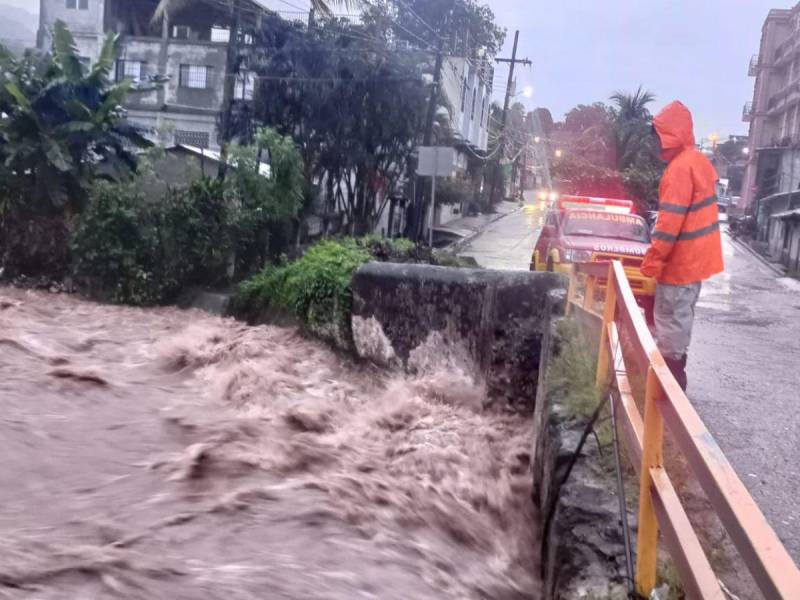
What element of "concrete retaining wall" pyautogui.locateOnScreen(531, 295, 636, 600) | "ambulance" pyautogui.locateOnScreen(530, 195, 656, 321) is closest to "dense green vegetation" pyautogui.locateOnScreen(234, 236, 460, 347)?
"ambulance" pyautogui.locateOnScreen(530, 195, 656, 321)

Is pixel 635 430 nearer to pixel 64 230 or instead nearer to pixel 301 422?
pixel 301 422

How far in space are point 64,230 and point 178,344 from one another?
18.3ft

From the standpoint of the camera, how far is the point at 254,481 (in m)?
5.42

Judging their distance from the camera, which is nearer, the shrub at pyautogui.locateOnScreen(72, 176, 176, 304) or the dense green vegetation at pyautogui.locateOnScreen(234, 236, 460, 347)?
the dense green vegetation at pyautogui.locateOnScreen(234, 236, 460, 347)

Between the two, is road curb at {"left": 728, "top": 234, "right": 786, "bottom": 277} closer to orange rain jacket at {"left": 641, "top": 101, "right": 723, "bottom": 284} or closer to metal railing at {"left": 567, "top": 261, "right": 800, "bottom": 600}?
orange rain jacket at {"left": 641, "top": 101, "right": 723, "bottom": 284}

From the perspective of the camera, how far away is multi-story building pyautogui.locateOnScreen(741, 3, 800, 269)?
129 ft

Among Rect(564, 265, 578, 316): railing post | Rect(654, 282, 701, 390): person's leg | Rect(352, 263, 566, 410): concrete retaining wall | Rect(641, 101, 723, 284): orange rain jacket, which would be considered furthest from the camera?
Rect(352, 263, 566, 410): concrete retaining wall

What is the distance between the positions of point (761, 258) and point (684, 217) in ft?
104

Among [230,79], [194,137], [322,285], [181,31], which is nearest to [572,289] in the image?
[322,285]

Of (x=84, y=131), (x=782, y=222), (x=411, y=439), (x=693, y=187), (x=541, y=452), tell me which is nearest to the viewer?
(x=541, y=452)

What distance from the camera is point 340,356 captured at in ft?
33.2

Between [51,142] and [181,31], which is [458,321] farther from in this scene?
[181,31]

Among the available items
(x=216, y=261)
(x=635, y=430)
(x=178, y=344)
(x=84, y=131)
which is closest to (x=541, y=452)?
(x=635, y=430)

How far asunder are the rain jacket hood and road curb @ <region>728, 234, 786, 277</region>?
82.1ft
